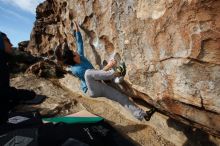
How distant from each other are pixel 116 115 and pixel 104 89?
145 cm

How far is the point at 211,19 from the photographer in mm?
4012

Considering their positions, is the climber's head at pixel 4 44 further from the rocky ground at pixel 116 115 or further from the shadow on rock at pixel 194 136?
the shadow on rock at pixel 194 136

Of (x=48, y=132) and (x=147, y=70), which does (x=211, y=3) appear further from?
(x=48, y=132)

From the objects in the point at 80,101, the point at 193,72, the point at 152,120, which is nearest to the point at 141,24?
the point at 193,72

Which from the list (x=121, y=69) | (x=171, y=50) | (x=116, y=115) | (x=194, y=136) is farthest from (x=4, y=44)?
(x=194, y=136)

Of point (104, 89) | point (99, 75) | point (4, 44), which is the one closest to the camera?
point (99, 75)

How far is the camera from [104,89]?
6461 millimetres

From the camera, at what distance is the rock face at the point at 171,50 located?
13.7 ft

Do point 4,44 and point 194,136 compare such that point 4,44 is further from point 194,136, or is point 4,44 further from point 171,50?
point 194,136

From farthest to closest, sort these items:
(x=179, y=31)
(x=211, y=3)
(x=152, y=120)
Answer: (x=152, y=120) → (x=179, y=31) → (x=211, y=3)

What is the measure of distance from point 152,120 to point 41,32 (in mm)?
11652

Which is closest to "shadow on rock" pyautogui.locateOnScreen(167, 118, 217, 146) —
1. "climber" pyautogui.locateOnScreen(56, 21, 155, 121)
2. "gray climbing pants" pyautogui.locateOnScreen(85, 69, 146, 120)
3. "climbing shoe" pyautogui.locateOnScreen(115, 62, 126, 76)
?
"climber" pyautogui.locateOnScreen(56, 21, 155, 121)

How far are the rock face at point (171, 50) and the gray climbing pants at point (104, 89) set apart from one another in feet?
1.06

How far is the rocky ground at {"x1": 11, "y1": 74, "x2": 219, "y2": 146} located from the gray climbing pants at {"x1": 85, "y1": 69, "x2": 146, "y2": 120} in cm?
74
